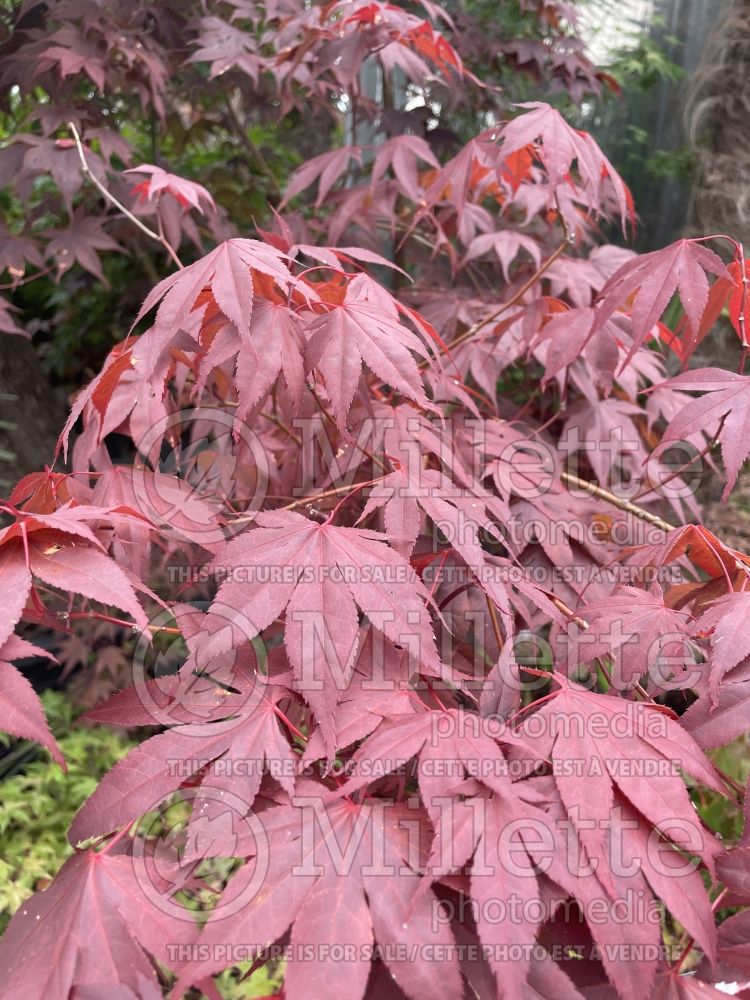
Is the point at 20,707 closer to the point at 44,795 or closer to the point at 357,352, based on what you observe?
the point at 357,352

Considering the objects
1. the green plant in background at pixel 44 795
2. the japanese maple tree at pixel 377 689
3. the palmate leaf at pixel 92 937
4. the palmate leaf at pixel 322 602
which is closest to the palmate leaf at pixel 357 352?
the japanese maple tree at pixel 377 689

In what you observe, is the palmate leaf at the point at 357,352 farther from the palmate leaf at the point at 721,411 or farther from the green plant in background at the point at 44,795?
the green plant in background at the point at 44,795

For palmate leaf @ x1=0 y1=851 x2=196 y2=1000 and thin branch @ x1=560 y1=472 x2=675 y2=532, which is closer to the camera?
palmate leaf @ x1=0 y1=851 x2=196 y2=1000

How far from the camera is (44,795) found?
1724 millimetres

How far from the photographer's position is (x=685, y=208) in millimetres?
2723

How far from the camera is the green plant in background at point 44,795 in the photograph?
152cm

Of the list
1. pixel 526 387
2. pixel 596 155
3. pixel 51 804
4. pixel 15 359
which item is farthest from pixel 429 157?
pixel 51 804

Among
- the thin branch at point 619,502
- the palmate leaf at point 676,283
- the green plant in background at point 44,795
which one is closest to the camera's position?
the palmate leaf at point 676,283

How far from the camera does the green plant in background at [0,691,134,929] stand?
1.52 meters

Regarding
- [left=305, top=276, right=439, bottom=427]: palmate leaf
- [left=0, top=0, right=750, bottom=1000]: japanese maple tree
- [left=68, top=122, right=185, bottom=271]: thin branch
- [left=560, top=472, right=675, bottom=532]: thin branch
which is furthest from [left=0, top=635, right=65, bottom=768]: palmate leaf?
[left=560, top=472, right=675, bottom=532]: thin branch

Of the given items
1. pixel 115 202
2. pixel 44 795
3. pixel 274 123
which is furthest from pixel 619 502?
pixel 274 123

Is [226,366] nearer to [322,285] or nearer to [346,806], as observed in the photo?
[322,285]

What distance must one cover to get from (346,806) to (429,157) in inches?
45.3

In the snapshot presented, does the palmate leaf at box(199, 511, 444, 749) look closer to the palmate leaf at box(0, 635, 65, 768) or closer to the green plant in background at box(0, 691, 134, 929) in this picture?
the palmate leaf at box(0, 635, 65, 768)
